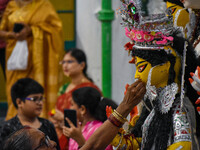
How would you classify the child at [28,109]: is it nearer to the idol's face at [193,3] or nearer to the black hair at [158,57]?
the black hair at [158,57]

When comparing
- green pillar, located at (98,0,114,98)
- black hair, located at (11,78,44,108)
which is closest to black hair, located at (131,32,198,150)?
black hair, located at (11,78,44,108)

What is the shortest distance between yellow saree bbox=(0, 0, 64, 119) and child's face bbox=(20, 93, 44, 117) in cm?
190

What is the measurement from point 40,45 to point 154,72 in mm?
3516

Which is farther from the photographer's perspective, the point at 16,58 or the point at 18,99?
the point at 16,58

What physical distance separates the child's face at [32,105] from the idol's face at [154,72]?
145 cm

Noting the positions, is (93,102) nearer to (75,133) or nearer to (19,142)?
(75,133)

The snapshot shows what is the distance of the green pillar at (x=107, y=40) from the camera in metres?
4.86

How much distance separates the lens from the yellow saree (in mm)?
5500

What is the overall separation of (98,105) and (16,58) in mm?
2392

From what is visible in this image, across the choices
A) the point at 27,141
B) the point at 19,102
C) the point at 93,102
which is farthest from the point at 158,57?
the point at 19,102

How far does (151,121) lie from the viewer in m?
2.32

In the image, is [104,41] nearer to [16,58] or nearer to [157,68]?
[16,58]

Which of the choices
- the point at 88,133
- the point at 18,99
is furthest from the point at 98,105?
the point at 18,99

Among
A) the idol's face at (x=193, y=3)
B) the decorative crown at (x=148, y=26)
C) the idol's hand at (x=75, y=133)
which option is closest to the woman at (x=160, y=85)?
the decorative crown at (x=148, y=26)
